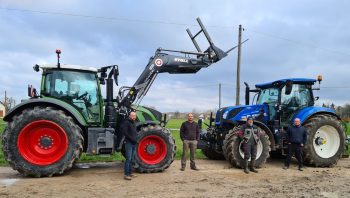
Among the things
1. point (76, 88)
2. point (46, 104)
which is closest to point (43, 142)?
point (46, 104)

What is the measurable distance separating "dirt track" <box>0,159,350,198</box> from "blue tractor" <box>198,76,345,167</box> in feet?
2.27

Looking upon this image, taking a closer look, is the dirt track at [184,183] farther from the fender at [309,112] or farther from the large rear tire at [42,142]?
the fender at [309,112]

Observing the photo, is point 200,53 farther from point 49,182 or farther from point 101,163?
point 49,182

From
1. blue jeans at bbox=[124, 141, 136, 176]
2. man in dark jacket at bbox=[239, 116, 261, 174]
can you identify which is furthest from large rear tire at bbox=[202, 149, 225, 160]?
blue jeans at bbox=[124, 141, 136, 176]

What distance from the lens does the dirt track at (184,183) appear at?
792 cm

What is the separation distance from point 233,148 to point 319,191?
324 cm

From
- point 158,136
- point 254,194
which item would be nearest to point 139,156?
point 158,136

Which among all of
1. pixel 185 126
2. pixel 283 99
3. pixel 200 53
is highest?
pixel 200 53

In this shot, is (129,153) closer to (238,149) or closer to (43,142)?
(43,142)

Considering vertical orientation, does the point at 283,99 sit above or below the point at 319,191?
above

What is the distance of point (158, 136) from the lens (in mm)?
10219

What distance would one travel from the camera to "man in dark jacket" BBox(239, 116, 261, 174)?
10.9 metres

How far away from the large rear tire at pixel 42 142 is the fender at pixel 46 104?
129 mm

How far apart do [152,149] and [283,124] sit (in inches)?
183
